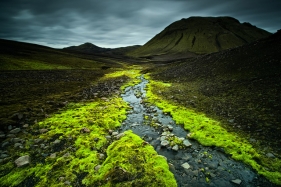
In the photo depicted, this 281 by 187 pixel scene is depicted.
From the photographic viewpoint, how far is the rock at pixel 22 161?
6484mm

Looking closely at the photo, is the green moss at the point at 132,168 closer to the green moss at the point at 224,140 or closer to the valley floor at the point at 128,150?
the valley floor at the point at 128,150

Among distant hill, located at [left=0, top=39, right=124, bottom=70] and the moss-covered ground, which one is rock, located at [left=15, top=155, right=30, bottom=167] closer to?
the moss-covered ground

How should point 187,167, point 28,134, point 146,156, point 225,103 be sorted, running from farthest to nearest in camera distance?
point 225,103, point 28,134, point 146,156, point 187,167

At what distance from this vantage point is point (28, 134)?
8984 mm

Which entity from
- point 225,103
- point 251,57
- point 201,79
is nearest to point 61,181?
point 225,103

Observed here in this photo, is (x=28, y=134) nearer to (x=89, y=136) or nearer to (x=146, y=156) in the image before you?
(x=89, y=136)

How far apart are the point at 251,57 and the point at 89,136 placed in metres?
23.2

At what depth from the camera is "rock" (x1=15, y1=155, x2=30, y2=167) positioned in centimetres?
648

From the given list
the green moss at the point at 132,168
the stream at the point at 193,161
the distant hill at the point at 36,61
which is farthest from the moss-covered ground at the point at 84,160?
the distant hill at the point at 36,61

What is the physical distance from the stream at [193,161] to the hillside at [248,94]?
6.69 ft

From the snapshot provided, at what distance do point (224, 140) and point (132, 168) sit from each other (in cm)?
549

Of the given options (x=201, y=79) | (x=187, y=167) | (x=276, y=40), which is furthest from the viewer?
(x=201, y=79)

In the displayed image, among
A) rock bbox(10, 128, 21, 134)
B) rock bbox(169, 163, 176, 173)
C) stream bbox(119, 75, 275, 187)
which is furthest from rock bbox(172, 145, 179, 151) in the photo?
rock bbox(10, 128, 21, 134)

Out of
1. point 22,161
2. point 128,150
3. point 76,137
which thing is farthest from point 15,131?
point 128,150
